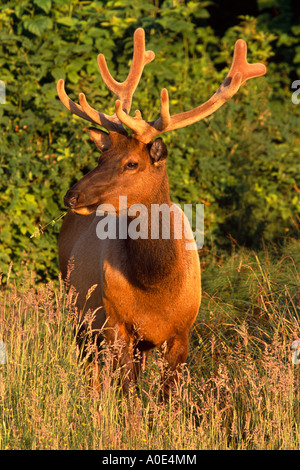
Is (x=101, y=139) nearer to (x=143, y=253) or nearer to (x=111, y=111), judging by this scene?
(x=143, y=253)

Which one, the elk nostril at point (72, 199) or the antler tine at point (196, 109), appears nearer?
the elk nostril at point (72, 199)

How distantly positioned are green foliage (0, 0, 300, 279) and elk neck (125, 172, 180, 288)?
89.8 inches

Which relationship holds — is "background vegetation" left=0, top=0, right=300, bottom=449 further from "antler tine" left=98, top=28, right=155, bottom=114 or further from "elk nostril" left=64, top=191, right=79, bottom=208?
"antler tine" left=98, top=28, right=155, bottom=114

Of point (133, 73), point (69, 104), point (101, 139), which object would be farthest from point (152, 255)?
point (133, 73)

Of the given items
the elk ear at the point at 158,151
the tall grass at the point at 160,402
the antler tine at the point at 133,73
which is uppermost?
the antler tine at the point at 133,73

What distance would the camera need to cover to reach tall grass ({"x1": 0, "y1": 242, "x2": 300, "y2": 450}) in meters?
3.90

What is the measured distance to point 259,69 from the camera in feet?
17.6

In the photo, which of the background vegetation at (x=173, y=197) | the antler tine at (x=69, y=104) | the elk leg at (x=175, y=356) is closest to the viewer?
the background vegetation at (x=173, y=197)

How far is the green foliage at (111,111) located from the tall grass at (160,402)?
207cm

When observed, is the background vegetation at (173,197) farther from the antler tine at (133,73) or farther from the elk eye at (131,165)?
the antler tine at (133,73)

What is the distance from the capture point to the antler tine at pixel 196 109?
4.79 m

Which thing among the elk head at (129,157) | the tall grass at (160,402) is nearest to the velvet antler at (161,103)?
the elk head at (129,157)

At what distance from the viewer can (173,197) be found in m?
8.14

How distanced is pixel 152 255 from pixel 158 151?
67 cm
